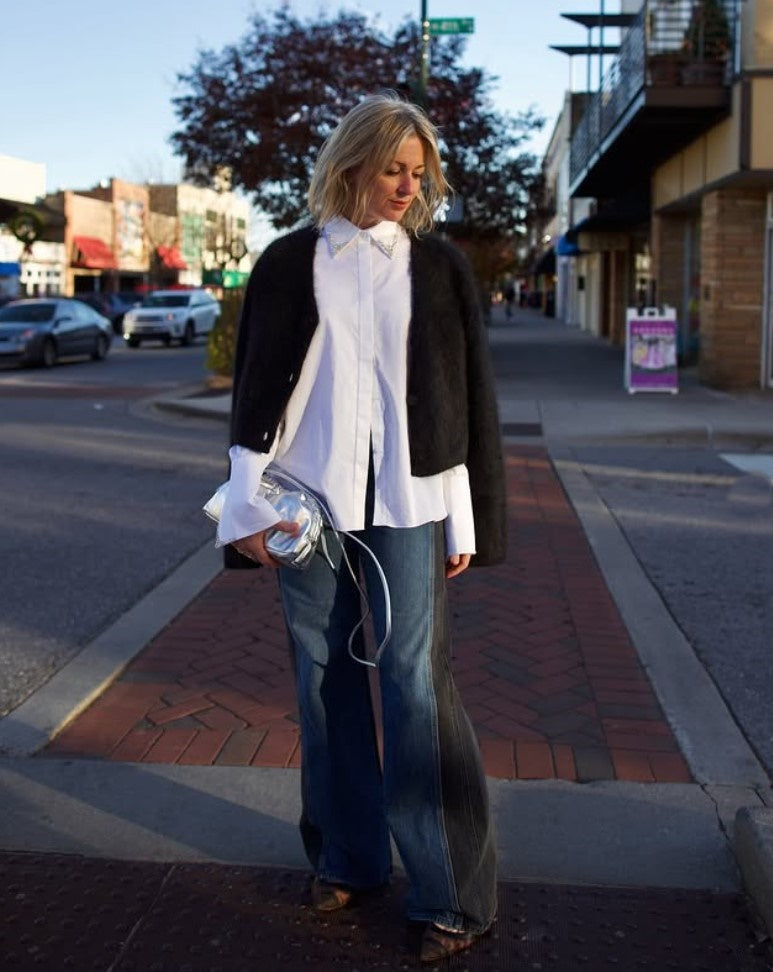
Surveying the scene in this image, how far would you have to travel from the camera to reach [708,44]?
15930 mm

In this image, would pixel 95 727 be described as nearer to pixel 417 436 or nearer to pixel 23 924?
pixel 23 924

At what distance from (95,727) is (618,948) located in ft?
7.11

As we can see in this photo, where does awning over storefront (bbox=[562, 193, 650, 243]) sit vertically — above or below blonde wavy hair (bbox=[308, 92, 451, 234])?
above

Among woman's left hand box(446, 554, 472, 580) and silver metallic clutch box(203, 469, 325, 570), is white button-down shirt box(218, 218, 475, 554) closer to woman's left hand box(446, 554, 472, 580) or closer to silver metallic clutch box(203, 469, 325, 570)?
silver metallic clutch box(203, 469, 325, 570)

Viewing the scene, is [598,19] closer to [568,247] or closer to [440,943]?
[568,247]

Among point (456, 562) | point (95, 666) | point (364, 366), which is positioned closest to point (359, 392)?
point (364, 366)

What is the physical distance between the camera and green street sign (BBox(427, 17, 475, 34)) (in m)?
15.0

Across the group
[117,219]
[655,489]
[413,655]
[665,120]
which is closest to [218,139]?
[665,120]

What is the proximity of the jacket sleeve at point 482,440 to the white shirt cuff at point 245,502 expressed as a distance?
1.58ft

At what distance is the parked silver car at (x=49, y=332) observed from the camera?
2398 cm

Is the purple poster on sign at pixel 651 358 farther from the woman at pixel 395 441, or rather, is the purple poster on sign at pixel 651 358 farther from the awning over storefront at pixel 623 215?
the woman at pixel 395 441

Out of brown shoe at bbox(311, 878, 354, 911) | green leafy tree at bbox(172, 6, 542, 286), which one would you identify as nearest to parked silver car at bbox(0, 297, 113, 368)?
green leafy tree at bbox(172, 6, 542, 286)

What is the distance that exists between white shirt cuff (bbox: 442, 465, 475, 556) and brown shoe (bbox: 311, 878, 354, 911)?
0.90 m

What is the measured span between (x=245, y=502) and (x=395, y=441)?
0.36m
